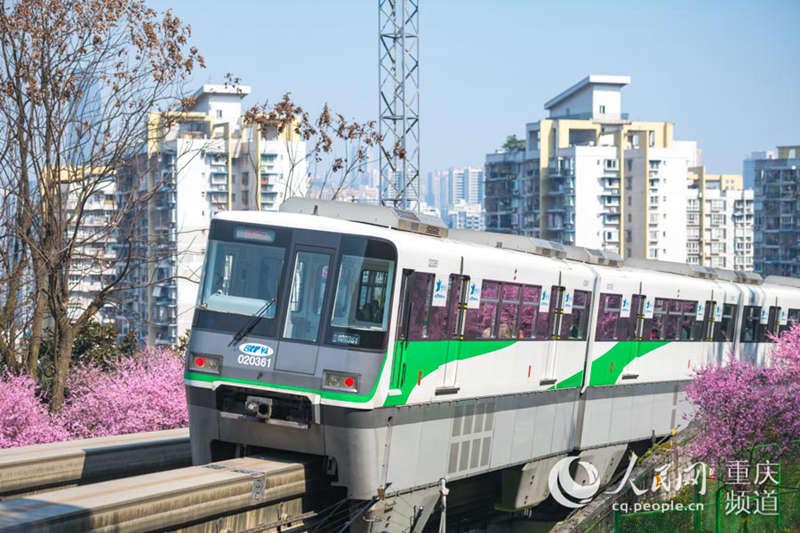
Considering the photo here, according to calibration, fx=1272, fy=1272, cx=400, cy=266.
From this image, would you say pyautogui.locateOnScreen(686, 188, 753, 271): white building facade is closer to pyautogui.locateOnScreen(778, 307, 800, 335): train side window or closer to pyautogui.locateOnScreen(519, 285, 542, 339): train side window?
pyautogui.locateOnScreen(778, 307, 800, 335): train side window

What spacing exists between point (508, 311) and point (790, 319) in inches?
534

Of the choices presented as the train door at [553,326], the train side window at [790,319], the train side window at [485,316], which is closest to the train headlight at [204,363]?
the train side window at [485,316]

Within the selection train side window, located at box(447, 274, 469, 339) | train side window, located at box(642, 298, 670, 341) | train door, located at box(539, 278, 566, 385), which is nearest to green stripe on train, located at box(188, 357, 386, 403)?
train side window, located at box(447, 274, 469, 339)

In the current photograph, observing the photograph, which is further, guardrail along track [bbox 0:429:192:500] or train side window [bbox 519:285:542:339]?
train side window [bbox 519:285:542:339]

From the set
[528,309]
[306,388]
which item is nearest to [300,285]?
[306,388]

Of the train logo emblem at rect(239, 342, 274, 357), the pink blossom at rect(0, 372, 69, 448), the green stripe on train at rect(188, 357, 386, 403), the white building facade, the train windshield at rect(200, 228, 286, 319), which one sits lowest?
the pink blossom at rect(0, 372, 69, 448)

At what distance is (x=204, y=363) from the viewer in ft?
47.9

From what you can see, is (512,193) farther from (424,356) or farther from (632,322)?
(424,356)

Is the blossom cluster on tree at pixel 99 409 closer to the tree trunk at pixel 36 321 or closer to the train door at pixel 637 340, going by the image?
the tree trunk at pixel 36 321

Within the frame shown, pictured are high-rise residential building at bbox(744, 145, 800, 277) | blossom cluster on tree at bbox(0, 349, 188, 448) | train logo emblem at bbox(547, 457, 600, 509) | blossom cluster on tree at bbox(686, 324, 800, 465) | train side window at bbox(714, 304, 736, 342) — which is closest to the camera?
blossom cluster on tree at bbox(686, 324, 800, 465)

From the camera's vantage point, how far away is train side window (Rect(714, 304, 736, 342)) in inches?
1038

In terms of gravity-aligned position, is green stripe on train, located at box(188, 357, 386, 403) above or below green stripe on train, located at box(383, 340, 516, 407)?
below

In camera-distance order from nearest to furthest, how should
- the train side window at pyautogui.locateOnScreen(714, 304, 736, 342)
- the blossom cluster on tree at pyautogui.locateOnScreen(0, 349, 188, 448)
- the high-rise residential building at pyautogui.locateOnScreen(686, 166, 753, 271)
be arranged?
the blossom cluster on tree at pyautogui.locateOnScreen(0, 349, 188, 448) < the train side window at pyautogui.locateOnScreen(714, 304, 736, 342) < the high-rise residential building at pyautogui.locateOnScreen(686, 166, 753, 271)

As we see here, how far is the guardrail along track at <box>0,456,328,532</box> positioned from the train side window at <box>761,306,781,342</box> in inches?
637
